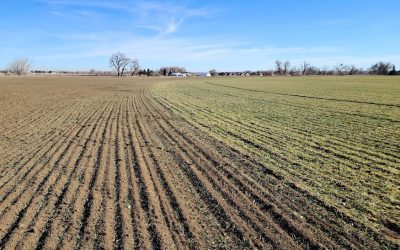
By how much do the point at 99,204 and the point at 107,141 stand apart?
5849 millimetres

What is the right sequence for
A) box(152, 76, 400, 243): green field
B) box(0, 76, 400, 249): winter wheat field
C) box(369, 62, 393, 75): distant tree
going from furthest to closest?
1. box(369, 62, 393, 75): distant tree
2. box(152, 76, 400, 243): green field
3. box(0, 76, 400, 249): winter wheat field

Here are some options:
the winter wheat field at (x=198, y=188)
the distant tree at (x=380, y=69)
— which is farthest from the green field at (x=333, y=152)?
the distant tree at (x=380, y=69)

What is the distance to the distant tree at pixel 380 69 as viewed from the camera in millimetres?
157125

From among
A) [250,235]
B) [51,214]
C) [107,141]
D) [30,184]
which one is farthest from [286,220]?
[107,141]

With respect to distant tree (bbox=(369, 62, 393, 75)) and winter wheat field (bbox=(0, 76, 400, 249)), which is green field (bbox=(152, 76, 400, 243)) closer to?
winter wheat field (bbox=(0, 76, 400, 249))

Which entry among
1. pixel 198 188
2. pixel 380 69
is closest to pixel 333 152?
pixel 198 188

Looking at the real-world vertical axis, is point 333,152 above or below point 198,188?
below

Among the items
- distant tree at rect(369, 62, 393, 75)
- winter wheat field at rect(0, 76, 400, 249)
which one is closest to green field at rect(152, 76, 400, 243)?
winter wheat field at rect(0, 76, 400, 249)

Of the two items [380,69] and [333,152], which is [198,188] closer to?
[333,152]

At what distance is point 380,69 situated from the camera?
165625mm

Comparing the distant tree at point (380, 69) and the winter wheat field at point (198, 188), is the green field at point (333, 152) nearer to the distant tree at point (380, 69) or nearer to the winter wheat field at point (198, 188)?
the winter wheat field at point (198, 188)

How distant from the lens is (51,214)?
21.1ft

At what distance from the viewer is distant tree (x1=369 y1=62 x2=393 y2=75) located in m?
157

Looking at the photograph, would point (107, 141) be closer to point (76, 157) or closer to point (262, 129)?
point (76, 157)
